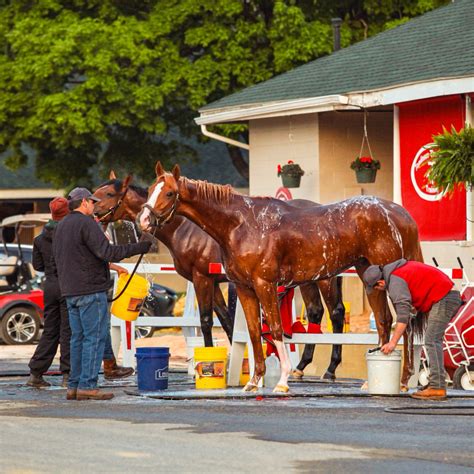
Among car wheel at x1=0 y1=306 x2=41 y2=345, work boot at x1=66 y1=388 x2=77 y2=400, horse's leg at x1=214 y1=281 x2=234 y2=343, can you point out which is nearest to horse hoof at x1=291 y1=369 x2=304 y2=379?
horse's leg at x1=214 y1=281 x2=234 y2=343

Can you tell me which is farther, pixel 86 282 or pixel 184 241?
pixel 184 241

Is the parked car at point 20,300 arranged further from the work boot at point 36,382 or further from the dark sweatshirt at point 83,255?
the dark sweatshirt at point 83,255

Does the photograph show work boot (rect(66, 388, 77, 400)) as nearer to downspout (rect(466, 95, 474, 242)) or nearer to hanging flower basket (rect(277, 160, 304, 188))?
downspout (rect(466, 95, 474, 242))

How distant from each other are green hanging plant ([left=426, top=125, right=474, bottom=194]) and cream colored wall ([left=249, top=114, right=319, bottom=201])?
7774mm

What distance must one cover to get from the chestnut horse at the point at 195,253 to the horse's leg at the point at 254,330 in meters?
1.92

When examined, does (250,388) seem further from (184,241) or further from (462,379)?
(184,241)

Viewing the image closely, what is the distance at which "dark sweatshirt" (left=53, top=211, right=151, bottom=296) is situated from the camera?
50.2 feet

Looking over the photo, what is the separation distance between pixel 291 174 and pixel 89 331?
1287 centimetres

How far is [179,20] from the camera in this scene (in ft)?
120

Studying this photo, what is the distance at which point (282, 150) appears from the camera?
95.3 feet

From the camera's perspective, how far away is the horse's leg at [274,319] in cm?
1594

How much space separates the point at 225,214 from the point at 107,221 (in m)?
2.74

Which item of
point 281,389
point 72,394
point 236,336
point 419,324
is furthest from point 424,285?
point 72,394

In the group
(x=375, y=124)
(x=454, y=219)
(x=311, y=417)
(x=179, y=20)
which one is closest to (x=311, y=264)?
(x=311, y=417)
